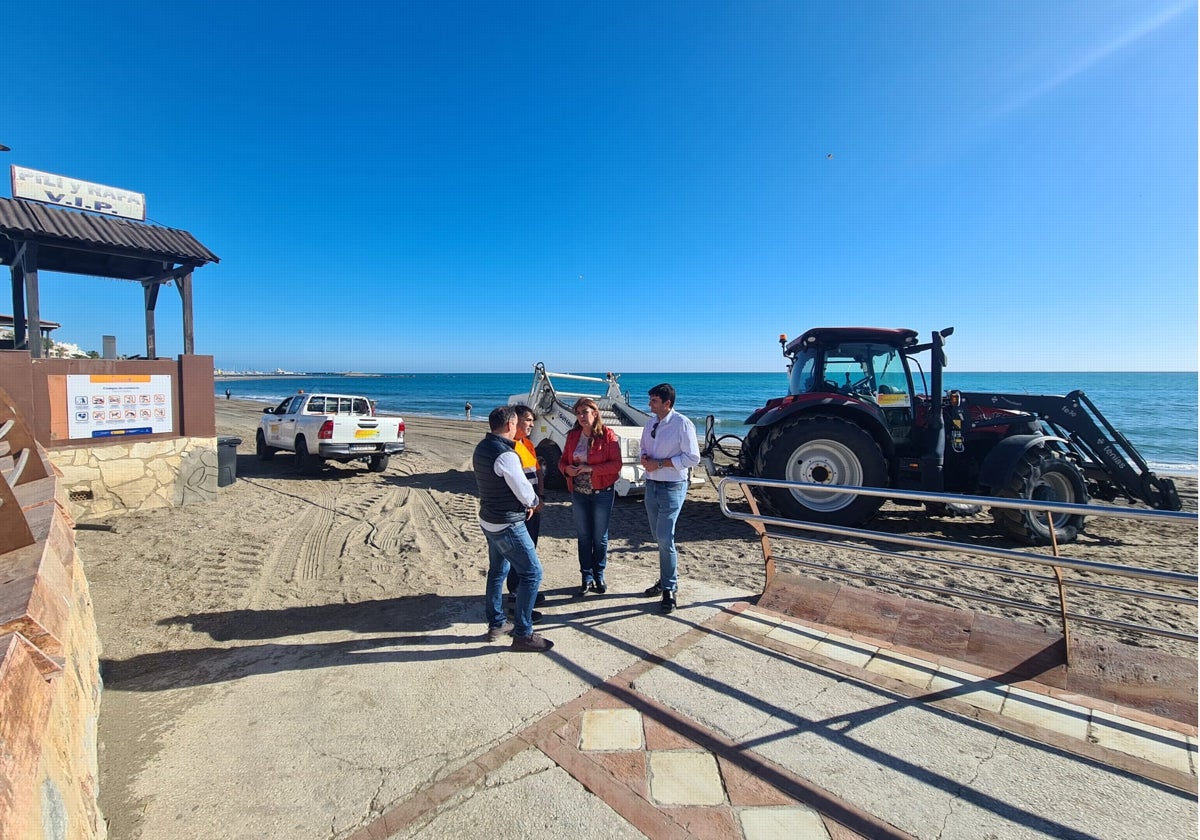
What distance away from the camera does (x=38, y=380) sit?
20.3 ft

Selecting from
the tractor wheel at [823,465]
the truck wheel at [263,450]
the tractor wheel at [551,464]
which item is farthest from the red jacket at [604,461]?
the truck wheel at [263,450]

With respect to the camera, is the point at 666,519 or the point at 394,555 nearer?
the point at 666,519

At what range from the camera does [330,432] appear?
992 cm

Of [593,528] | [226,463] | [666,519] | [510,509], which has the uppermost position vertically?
[510,509]

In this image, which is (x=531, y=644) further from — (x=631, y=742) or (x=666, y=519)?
(x=666, y=519)

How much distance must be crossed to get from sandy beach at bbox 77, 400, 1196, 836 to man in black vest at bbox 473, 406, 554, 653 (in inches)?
30.5

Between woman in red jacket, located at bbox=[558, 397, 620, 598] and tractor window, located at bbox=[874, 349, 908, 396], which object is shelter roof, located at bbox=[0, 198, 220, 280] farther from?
tractor window, located at bbox=[874, 349, 908, 396]

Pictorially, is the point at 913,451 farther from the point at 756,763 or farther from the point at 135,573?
the point at 135,573

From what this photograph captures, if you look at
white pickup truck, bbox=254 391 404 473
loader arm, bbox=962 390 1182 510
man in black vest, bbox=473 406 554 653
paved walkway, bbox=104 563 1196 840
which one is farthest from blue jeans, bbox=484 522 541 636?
white pickup truck, bbox=254 391 404 473

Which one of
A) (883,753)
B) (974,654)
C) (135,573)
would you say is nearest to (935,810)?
(883,753)

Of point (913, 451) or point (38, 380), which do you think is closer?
point (38, 380)

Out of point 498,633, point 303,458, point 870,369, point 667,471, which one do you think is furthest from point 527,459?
point 303,458

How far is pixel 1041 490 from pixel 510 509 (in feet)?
20.3

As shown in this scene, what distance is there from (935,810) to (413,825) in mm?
1957
